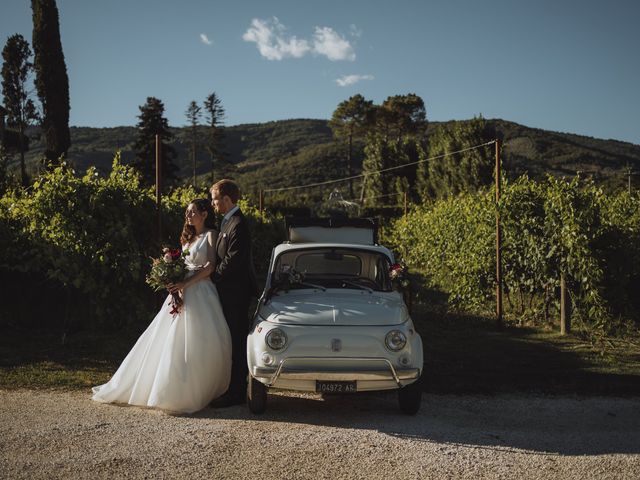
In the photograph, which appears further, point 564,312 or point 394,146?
point 394,146

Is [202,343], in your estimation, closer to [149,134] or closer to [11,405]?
[11,405]

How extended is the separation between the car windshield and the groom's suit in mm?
476

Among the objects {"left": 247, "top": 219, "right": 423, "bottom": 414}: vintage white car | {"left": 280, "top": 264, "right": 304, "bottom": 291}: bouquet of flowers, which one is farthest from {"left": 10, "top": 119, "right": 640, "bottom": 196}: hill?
{"left": 247, "top": 219, "right": 423, "bottom": 414}: vintage white car

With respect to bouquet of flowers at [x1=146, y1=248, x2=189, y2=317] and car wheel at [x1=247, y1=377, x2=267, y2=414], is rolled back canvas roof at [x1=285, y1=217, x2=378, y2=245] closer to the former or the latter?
bouquet of flowers at [x1=146, y1=248, x2=189, y2=317]

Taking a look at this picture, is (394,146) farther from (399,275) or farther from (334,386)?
(334,386)

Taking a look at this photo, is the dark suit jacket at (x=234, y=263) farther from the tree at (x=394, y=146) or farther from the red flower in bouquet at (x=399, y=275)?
the tree at (x=394, y=146)

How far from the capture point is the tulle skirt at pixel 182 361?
688cm

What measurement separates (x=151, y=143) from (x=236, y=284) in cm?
6136

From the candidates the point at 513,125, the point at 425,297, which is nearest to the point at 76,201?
the point at 425,297

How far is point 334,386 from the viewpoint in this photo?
21.2 ft

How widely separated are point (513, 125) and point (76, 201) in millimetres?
124572

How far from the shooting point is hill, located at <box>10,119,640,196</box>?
9506 cm

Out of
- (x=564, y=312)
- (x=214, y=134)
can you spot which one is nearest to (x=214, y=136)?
(x=214, y=134)

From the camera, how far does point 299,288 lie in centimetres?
771
